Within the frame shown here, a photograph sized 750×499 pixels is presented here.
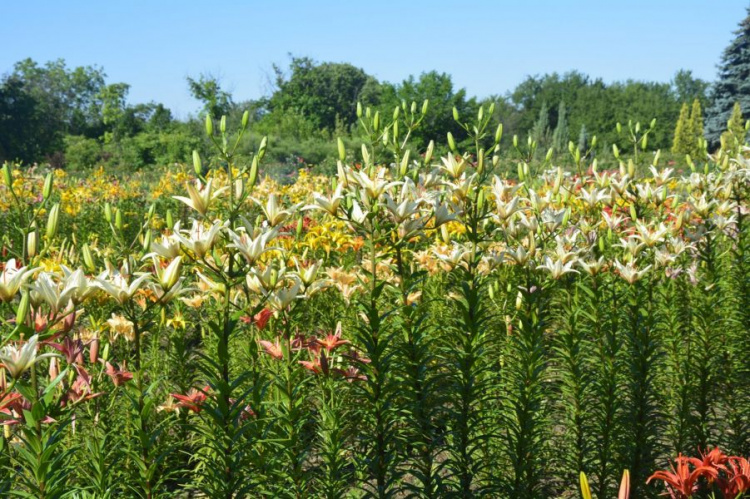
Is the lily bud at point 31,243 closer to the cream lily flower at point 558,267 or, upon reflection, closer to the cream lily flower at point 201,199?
the cream lily flower at point 201,199

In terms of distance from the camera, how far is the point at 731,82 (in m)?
32.2

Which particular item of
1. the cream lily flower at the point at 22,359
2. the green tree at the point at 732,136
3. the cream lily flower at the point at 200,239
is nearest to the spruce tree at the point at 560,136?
the green tree at the point at 732,136

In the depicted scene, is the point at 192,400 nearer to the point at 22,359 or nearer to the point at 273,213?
the point at 273,213

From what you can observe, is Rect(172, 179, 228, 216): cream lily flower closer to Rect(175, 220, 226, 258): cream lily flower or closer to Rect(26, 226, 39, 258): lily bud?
Rect(175, 220, 226, 258): cream lily flower

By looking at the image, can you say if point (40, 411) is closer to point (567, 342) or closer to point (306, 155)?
point (567, 342)

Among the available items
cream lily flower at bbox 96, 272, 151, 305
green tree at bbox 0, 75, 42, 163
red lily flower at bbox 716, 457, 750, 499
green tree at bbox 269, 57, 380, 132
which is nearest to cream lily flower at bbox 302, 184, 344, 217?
cream lily flower at bbox 96, 272, 151, 305

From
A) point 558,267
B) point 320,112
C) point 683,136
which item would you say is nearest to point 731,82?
point 683,136

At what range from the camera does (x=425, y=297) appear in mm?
4613

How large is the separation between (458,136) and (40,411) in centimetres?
3512

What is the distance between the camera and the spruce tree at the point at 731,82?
105 feet

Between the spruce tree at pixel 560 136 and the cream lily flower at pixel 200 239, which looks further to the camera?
the spruce tree at pixel 560 136

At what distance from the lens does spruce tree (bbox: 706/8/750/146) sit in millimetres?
31953

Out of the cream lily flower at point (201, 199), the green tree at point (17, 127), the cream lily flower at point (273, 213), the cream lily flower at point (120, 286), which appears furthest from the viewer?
the green tree at point (17, 127)

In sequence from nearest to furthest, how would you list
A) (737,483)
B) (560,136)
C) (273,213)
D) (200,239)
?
(737,483) → (200,239) → (273,213) → (560,136)
